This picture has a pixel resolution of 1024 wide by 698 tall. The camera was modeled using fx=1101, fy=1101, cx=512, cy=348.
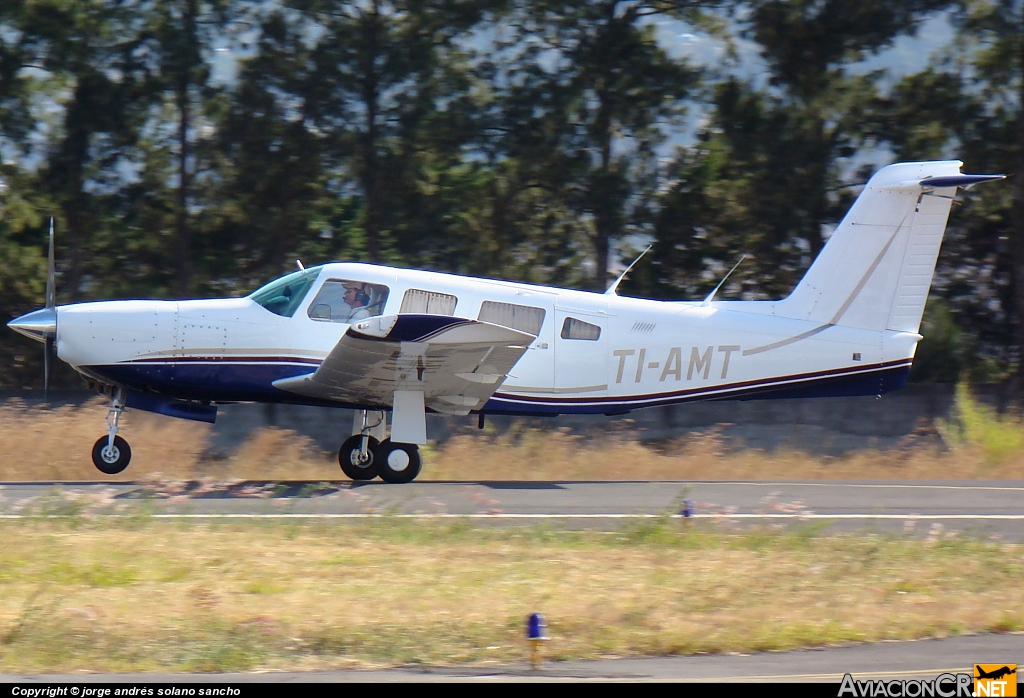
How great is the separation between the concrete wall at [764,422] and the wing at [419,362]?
4.13m

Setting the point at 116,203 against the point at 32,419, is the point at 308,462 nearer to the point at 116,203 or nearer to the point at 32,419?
the point at 32,419

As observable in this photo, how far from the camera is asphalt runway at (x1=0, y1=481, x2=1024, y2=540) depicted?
9078mm

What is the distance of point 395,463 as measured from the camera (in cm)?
1177

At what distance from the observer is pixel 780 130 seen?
1844cm

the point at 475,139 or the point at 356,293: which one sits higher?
the point at 475,139

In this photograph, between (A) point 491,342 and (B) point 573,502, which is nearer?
(B) point 573,502

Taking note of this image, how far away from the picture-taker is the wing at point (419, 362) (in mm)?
10477

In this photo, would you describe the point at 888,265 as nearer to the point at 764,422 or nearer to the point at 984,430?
the point at 984,430

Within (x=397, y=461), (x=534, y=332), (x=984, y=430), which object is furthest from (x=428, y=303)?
(x=984, y=430)

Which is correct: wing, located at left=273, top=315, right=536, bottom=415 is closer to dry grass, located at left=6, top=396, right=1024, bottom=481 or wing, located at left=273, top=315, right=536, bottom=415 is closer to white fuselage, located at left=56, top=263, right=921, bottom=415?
→ white fuselage, located at left=56, top=263, right=921, bottom=415

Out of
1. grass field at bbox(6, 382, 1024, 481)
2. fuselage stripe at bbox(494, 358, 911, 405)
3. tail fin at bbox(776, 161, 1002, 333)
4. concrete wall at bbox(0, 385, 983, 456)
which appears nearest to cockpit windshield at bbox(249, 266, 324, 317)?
grass field at bbox(6, 382, 1024, 481)

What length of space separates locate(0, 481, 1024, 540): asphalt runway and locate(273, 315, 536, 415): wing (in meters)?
0.96
